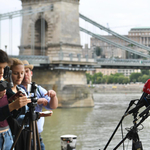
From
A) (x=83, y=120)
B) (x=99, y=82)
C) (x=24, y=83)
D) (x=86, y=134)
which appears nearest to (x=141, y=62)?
(x=83, y=120)

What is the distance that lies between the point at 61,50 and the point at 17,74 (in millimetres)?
17685

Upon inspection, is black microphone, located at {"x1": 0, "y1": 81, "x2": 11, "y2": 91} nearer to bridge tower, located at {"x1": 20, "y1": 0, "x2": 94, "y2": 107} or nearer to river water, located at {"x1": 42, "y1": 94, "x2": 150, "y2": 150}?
river water, located at {"x1": 42, "y1": 94, "x2": 150, "y2": 150}

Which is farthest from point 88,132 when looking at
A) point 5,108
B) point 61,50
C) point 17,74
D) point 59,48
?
point 59,48

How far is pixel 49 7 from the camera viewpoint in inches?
831

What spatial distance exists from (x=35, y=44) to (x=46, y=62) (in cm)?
300

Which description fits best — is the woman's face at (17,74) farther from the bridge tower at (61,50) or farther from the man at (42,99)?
the bridge tower at (61,50)

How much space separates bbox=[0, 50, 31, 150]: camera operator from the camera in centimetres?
229

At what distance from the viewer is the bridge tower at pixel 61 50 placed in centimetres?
2033

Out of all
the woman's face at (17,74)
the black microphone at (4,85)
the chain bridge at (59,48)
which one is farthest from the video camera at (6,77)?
the chain bridge at (59,48)

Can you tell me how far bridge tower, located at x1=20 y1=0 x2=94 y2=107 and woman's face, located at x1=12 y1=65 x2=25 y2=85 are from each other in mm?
16906

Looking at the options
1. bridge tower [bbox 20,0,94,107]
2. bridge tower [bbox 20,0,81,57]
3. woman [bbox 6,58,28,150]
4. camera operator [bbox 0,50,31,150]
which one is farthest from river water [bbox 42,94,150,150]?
bridge tower [bbox 20,0,81,57]

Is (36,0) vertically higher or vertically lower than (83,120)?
higher

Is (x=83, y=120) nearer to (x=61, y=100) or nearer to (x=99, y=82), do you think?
(x=61, y=100)

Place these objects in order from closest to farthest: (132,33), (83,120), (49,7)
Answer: (83,120) < (49,7) < (132,33)
